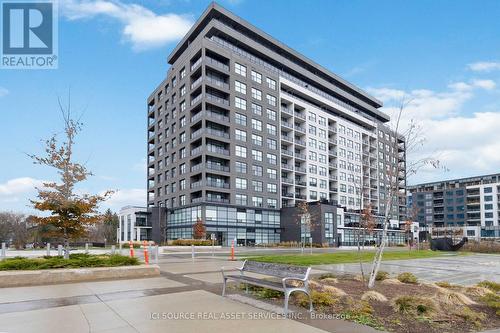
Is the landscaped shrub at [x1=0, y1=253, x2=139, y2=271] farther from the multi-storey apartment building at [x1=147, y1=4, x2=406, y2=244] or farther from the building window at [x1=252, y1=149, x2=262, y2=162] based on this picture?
the building window at [x1=252, y1=149, x2=262, y2=162]

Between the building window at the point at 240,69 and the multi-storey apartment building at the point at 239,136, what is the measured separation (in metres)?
0.16

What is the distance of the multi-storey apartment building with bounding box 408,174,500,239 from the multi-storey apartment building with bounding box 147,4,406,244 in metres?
74.0

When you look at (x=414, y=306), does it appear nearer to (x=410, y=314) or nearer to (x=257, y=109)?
(x=410, y=314)

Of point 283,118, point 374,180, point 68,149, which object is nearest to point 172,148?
point 283,118

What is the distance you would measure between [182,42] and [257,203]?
33.6 meters

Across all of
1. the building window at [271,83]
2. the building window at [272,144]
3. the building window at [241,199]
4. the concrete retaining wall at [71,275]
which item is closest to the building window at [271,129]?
the building window at [272,144]

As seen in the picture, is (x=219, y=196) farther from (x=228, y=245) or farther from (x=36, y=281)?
(x=36, y=281)

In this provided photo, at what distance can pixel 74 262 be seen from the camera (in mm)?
13844

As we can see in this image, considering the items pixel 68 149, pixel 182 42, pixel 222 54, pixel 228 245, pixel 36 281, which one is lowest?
pixel 228 245

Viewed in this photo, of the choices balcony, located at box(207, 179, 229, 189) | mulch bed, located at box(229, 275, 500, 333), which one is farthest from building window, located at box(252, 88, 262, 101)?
mulch bed, located at box(229, 275, 500, 333)

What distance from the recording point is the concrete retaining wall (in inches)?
483

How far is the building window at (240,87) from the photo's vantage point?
225 feet

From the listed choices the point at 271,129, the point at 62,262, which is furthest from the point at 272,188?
the point at 62,262

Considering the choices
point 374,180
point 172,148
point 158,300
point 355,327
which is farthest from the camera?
point 374,180
